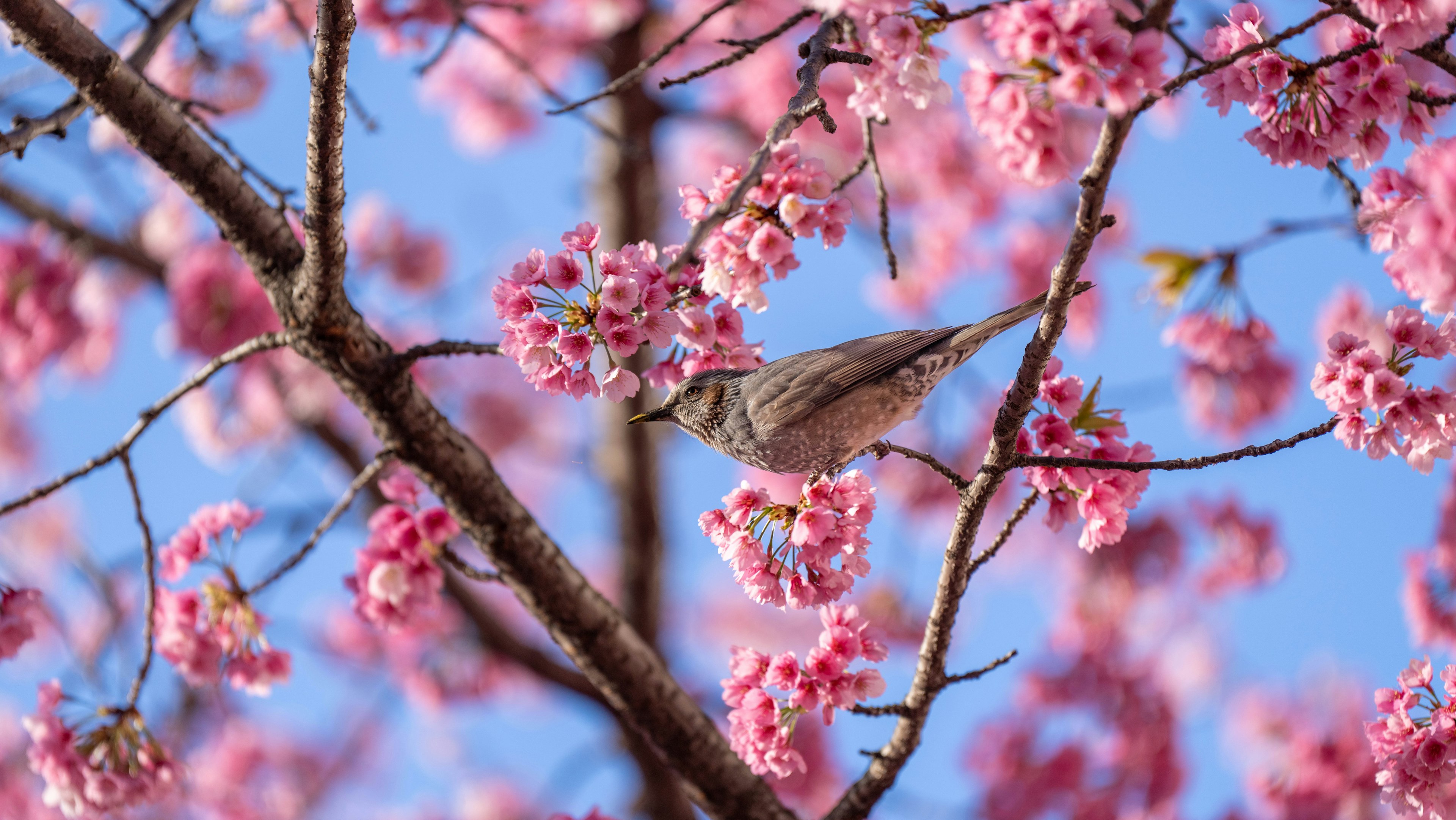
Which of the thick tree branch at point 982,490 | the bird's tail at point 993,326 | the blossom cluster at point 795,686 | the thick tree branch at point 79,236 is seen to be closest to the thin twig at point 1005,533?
the thick tree branch at point 982,490

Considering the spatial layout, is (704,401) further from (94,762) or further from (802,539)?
(94,762)

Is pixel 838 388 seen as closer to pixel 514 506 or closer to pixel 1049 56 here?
pixel 514 506

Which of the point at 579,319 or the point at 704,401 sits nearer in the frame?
the point at 579,319

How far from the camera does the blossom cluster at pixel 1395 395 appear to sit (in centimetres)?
201

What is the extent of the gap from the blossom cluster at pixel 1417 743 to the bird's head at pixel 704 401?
1.83 metres

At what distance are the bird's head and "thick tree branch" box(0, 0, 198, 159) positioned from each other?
1.70m

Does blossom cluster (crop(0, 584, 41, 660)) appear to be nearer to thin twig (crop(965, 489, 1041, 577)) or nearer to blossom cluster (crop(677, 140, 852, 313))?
blossom cluster (crop(677, 140, 852, 313))

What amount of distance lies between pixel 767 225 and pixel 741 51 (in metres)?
0.40

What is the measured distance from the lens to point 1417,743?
86.1 inches

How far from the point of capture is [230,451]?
715cm

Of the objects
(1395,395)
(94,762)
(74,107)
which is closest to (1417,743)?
(1395,395)

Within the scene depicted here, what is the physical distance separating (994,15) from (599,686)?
93.0 inches

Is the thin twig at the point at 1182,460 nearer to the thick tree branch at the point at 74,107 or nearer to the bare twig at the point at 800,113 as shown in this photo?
the bare twig at the point at 800,113

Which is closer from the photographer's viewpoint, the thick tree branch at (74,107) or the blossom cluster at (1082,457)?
the blossom cluster at (1082,457)
